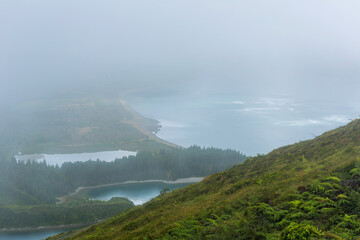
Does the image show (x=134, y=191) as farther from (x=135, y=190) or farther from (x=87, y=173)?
(x=87, y=173)

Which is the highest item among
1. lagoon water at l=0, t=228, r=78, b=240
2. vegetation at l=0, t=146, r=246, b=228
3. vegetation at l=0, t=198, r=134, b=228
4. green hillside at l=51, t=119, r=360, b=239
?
green hillside at l=51, t=119, r=360, b=239

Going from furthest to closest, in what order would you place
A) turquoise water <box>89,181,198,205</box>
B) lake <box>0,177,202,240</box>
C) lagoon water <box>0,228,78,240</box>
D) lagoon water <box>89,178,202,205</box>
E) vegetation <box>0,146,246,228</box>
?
lagoon water <box>89,178,202,205</box>
turquoise water <box>89,181,198,205</box>
lake <box>0,177,202,240</box>
vegetation <box>0,146,246,228</box>
lagoon water <box>0,228,78,240</box>

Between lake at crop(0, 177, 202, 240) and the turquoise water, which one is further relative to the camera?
the turquoise water

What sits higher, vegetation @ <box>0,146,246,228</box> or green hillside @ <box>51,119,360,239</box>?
green hillside @ <box>51,119,360,239</box>

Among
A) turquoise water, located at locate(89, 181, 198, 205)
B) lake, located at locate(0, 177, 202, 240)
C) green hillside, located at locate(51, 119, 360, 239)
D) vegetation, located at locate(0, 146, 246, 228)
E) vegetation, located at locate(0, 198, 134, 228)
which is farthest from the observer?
turquoise water, located at locate(89, 181, 198, 205)

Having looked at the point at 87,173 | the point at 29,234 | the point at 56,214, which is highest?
the point at 87,173

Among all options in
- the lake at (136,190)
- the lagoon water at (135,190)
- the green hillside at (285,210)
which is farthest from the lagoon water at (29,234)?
the green hillside at (285,210)

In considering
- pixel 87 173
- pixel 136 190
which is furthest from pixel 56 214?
pixel 87 173

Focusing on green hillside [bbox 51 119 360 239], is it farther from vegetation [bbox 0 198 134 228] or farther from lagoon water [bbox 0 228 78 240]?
vegetation [bbox 0 198 134 228]

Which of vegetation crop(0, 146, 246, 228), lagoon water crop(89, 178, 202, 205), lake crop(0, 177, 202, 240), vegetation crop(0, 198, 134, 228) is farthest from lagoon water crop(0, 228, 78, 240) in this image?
lagoon water crop(89, 178, 202, 205)

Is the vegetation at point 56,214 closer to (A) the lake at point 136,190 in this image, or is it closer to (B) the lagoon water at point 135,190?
(A) the lake at point 136,190

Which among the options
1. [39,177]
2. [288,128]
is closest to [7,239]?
[39,177]
